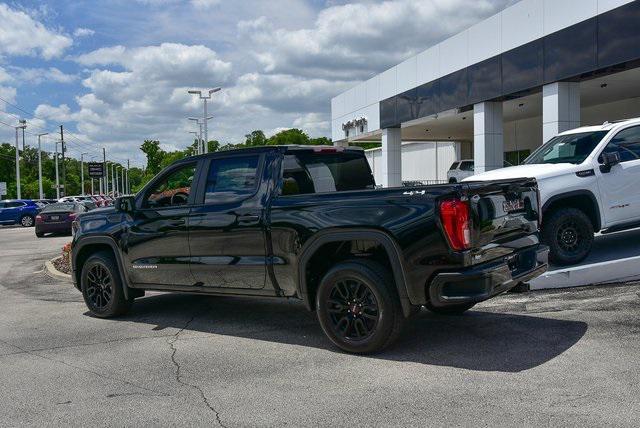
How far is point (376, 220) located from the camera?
5195 mm

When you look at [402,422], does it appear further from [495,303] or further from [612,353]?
[495,303]

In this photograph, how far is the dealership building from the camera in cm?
1590

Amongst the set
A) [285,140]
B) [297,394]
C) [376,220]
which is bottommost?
[297,394]

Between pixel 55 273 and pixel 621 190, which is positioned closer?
pixel 621 190

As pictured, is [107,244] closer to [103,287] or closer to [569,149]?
[103,287]

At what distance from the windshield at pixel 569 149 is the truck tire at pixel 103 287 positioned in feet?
20.9

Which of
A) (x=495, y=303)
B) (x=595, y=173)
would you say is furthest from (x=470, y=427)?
(x=595, y=173)

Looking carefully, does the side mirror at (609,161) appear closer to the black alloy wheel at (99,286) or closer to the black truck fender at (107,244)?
the black truck fender at (107,244)

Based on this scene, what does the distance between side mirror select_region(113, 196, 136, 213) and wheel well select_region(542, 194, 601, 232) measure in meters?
5.36

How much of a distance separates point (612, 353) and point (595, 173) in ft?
12.6

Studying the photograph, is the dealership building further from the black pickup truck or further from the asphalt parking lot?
the black pickup truck

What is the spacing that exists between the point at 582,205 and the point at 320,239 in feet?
15.5

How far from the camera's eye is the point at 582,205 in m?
8.47

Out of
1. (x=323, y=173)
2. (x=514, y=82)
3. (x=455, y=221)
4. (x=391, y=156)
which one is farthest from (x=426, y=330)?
(x=391, y=156)
